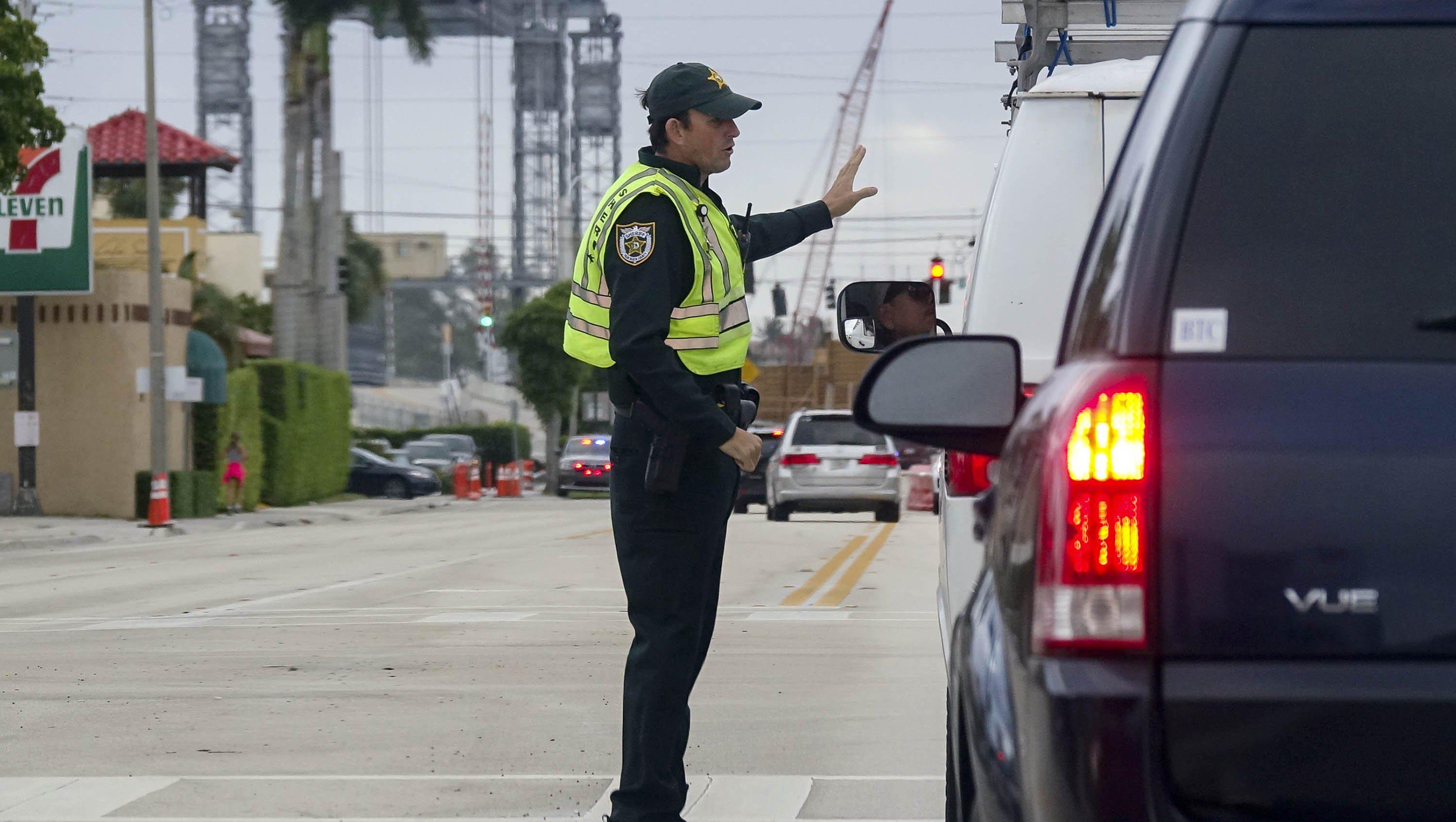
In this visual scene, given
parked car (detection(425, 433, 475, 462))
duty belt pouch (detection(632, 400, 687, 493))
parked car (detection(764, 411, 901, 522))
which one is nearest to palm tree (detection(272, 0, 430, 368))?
parked car (detection(425, 433, 475, 462))

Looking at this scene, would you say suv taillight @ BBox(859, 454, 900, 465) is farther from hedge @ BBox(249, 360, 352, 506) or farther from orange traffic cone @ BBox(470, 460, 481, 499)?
orange traffic cone @ BBox(470, 460, 481, 499)

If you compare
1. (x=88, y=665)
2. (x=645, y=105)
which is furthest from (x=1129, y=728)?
(x=88, y=665)

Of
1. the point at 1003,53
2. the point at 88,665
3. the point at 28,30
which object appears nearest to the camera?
the point at 88,665

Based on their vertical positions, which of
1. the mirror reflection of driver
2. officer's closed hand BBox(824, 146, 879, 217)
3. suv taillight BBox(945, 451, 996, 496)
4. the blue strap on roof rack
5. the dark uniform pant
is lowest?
the dark uniform pant

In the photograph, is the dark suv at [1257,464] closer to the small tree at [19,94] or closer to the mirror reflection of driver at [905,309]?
the mirror reflection of driver at [905,309]

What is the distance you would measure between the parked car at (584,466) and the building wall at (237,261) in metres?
25.1

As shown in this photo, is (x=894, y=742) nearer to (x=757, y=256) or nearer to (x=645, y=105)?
(x=757, y=256)

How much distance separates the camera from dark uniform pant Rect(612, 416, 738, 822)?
502cm

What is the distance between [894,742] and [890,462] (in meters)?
21.4

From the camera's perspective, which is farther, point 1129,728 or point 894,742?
point 894,742

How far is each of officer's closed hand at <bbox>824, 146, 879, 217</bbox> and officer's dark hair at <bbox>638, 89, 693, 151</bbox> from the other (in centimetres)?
71

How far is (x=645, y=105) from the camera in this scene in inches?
209

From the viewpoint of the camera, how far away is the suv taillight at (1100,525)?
2.45 m

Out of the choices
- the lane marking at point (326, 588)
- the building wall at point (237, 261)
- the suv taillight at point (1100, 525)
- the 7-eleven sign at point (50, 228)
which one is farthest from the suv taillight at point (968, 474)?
the building wall at point (237, 261)
